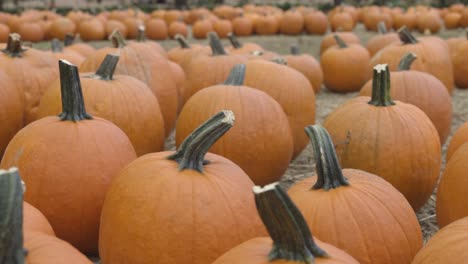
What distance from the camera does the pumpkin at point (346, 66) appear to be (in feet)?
22.9

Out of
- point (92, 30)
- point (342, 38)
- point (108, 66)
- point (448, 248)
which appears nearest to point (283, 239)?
point (448, 248)

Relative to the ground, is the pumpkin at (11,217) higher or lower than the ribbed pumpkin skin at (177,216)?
higher

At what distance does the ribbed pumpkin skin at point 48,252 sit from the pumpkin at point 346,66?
18.9 feet

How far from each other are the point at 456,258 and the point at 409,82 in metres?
2.56

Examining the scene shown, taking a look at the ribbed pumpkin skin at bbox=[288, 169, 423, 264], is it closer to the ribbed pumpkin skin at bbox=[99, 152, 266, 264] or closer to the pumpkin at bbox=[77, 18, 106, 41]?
the ribbed pumpkin skin at bbox=[99, 152, 266, 264]

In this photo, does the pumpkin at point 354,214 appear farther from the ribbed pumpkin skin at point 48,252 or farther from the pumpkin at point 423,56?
the pumpkin at point 423,56

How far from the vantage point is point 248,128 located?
10.5 ft

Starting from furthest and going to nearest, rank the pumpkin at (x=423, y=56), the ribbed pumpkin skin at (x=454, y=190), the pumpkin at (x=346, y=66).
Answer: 1. the pumpkin at (x=346, y=66)
2. the pumpkin at (x=423, y=56)
3. the ribbed pumpkin skin at (x=454, y=190)

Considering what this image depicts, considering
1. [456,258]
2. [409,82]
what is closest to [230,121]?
[456,258]

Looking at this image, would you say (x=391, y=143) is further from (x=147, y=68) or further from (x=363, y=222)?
(x=147, y=68)

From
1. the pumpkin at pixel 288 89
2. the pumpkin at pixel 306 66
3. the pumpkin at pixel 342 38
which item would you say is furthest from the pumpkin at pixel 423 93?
the pumpkin at pixel 342 38

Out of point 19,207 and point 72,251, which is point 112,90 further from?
point 19,207

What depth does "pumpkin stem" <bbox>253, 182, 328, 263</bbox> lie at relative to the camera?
4.62 ft

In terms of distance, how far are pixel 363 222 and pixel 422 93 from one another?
2.10 m
